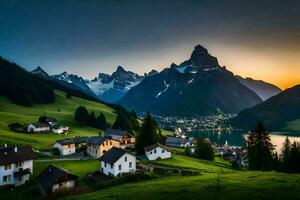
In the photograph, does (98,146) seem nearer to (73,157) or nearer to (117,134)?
(73,157)

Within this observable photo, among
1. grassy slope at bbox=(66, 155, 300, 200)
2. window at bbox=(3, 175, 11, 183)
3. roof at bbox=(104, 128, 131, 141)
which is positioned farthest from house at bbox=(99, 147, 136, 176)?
roof at bbox=(104, 128, 131, 141)

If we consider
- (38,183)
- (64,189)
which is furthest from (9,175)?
(64,189)

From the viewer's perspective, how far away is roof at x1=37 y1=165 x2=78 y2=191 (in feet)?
207

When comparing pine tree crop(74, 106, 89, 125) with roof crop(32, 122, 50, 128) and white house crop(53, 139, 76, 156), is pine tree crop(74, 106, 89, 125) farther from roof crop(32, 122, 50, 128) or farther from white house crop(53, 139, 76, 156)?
white house crop(53, 139, 76, 156)

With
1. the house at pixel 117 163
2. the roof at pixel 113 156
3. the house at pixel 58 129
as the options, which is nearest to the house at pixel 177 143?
the house at pixel 58 129

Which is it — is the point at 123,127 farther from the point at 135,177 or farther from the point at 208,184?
the point at 208,184

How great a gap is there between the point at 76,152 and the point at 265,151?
58402mm

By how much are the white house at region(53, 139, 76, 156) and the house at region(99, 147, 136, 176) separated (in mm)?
31537

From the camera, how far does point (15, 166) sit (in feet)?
249

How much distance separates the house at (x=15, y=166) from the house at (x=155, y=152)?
3294cm

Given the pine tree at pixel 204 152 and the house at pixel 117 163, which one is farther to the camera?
the pine tree at pixel 204 152

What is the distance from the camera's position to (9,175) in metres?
74.0

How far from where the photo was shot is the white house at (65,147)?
10775 cm

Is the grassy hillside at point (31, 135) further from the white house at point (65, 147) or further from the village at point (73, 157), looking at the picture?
the village at point (73, 157)
